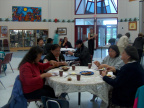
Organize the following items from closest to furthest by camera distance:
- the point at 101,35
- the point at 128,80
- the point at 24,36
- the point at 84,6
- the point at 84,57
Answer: the point at 128,80
the point at 84,57
the point at 24,36
the point at 84,6
the point at 101,35

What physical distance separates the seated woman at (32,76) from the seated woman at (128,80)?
3.21ft

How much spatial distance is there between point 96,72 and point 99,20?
13.3m

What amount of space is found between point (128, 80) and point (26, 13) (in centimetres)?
1363

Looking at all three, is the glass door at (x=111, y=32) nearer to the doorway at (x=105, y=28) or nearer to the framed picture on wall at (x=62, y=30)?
the doorway at (x=105, y=28)

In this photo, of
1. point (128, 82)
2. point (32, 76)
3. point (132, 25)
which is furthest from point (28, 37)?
point (128, 82)

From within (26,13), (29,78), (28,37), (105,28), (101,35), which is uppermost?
(26,13)

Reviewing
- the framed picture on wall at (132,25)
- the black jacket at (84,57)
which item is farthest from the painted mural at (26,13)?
the black jacket at (84,57)

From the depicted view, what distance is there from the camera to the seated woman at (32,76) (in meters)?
2.83

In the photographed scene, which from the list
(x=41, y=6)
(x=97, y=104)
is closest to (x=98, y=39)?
(x=41, y=6)

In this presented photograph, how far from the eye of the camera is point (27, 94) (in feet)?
9.79

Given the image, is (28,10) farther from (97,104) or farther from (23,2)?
(97,104)

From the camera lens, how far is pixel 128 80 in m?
2.67

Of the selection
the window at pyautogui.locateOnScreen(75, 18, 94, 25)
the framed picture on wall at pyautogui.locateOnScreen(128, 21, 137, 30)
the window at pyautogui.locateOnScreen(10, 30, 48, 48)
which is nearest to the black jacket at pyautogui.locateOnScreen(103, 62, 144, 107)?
the framed picture on wall at pyautogui.locateOnScreen(128, 21, 137, 30)

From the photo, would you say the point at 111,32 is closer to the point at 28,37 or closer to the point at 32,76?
the point at 28,37
